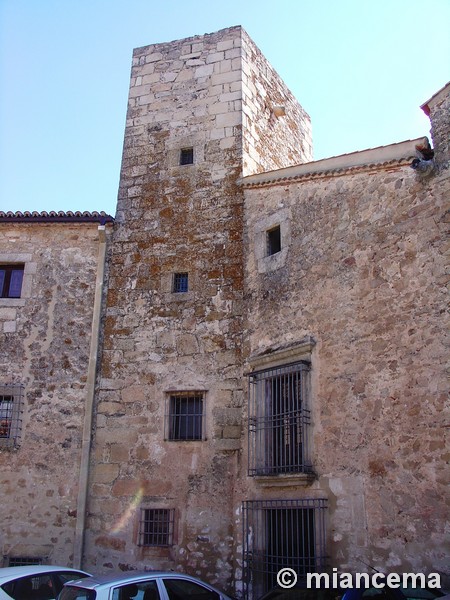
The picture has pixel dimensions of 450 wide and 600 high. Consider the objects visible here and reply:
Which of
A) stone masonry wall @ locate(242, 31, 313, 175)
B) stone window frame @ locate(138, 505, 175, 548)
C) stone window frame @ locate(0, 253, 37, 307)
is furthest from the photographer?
stone masonry wall @ locate(242, 31, 313, 175)

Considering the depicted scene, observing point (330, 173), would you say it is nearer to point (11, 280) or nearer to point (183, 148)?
point (183, 148)

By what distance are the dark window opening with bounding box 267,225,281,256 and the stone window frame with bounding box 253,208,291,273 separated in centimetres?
4

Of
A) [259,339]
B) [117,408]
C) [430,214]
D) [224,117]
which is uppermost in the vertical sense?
[224,117]

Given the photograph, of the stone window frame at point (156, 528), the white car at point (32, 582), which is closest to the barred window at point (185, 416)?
the stone window frame at point (156, 528)

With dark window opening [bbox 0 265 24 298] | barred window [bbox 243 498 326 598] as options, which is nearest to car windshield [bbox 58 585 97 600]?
barred window [bbox 243 498 326 598]

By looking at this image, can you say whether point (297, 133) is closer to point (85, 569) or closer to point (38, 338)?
point (38, 338)

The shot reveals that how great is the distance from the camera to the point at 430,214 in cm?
903

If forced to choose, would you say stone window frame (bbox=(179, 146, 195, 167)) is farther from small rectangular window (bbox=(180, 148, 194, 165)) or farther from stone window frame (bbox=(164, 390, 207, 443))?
stone window frame (bbox=(164, 390, 207, 443))

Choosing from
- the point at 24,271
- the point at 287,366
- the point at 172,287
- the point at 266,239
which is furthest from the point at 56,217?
the point at 287,366

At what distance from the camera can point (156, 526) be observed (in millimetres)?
10648

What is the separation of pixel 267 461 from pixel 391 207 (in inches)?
170

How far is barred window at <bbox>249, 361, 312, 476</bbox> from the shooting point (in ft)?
32.1

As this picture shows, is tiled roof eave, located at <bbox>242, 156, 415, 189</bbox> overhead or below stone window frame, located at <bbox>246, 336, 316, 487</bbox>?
overhead

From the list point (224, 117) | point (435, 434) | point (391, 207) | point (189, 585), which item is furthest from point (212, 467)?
point (224, 117)
